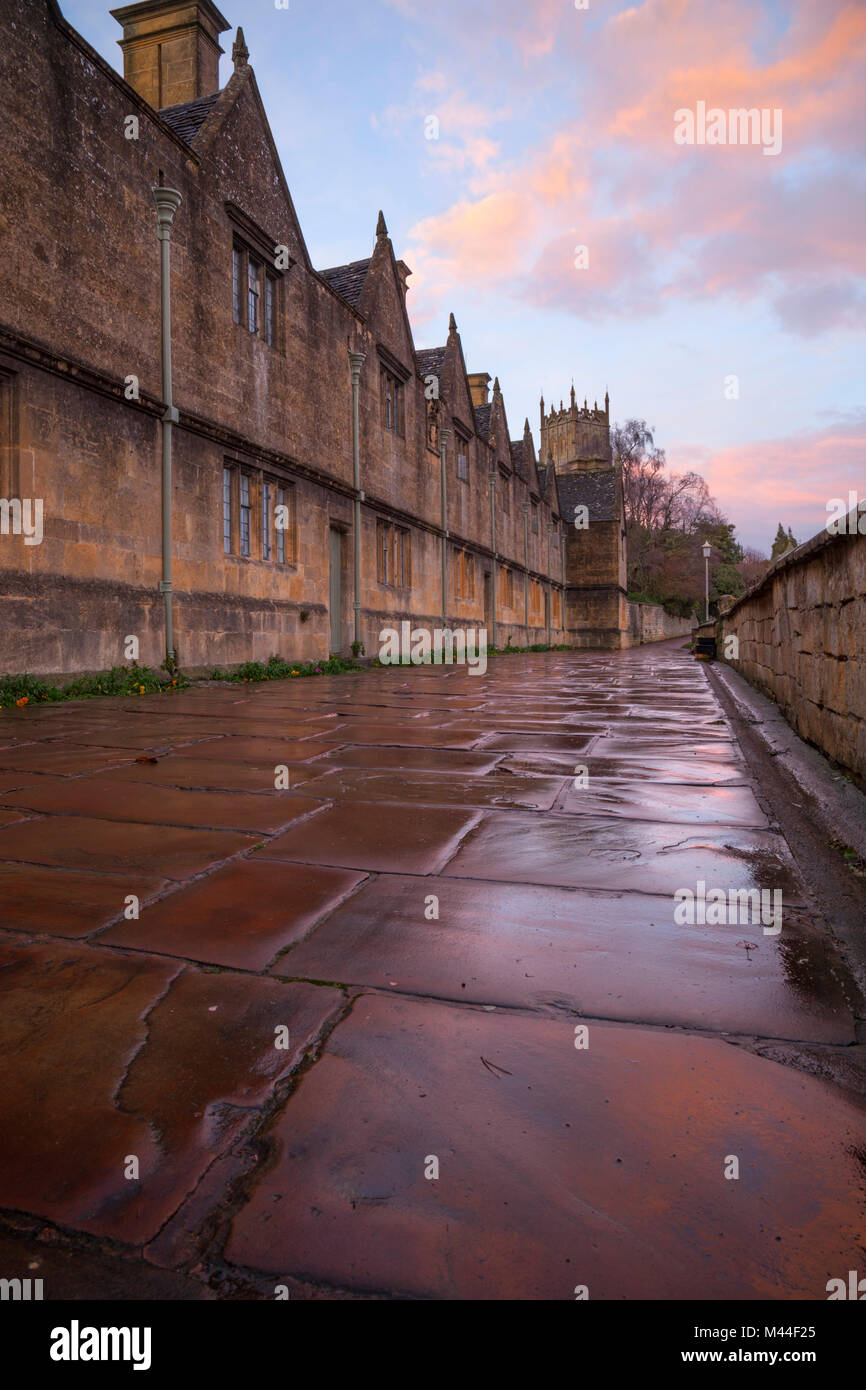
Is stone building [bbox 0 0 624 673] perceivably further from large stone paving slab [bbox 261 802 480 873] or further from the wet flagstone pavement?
the wet flagstone pavement

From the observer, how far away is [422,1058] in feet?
4.32

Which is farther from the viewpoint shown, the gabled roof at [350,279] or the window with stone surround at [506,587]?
the window with stone surround at [506,587]

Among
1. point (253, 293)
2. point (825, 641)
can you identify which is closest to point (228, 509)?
point (253, 293)

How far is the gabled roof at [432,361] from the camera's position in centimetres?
2145

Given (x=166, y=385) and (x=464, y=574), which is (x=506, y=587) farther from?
(x=166, y=385)

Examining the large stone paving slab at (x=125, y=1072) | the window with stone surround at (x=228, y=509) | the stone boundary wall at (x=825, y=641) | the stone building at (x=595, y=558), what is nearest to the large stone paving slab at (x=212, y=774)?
the large stone paving slab at (x=125, y=1072)

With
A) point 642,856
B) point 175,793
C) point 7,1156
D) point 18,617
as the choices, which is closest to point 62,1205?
point 7,1156

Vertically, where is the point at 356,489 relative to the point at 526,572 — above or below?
→ below

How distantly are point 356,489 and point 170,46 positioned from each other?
810 cm

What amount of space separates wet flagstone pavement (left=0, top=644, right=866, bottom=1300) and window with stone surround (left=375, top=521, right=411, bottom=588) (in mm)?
14273

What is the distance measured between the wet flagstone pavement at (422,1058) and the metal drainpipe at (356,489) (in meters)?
12.3

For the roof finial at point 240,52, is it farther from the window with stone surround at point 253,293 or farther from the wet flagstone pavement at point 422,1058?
the wet flagstone pavement at point 422,1058
